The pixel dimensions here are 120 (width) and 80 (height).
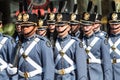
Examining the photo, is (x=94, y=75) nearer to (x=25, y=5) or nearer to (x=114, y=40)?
(x=114, y=40)

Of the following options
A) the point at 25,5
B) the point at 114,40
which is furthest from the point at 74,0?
the point at 25,5

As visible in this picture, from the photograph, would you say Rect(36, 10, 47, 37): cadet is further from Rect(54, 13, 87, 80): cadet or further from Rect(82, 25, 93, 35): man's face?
Rect(54, 13, 87, 80): cadet

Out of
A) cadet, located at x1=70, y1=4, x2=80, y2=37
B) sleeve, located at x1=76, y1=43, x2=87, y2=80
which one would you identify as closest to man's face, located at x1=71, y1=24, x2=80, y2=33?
cadet, located at x1=70, y1=4, x2=80, y2=37

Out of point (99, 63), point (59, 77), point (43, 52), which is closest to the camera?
point (43, 52)

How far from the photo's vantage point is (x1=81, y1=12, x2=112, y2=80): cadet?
372 inches

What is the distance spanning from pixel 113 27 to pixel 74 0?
622 centimetres

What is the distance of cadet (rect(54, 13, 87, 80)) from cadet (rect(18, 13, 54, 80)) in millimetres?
526

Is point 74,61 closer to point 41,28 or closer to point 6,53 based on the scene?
point 6,53

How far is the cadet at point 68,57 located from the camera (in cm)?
881

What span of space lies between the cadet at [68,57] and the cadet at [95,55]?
Result: 65cm

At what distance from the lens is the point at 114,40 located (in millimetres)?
10148

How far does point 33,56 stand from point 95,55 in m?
1.47

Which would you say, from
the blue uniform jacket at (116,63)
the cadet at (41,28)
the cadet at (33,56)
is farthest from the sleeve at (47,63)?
the cadet at (41,28)

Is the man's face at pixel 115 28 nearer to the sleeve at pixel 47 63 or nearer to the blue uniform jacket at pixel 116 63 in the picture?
the blue uniform jacket at pixel 116 63
